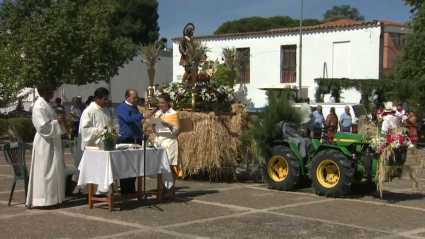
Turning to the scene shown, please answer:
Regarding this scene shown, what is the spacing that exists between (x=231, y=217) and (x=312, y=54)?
25166mm

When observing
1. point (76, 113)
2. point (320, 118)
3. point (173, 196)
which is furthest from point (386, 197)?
point (76, 113)

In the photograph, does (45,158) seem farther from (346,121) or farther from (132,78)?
(132,78)

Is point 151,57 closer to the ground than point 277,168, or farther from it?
farther from it

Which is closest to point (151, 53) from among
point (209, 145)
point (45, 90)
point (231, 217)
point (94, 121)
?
point (209, 145)

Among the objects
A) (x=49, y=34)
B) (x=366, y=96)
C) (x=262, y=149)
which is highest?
(x=49, y=34)

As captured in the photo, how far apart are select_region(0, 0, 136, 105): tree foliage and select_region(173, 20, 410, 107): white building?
4363 millimetres

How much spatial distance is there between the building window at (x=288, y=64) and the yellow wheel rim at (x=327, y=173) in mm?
23286

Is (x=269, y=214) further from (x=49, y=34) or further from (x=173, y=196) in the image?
(x=49, y=34)

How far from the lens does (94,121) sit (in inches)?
375

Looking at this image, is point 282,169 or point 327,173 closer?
point 327,173

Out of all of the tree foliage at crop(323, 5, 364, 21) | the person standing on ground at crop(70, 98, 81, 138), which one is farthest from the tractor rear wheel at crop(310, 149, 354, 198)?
the tree foliage at crop(323, 5, 364, 21)

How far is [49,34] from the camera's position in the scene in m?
26.5

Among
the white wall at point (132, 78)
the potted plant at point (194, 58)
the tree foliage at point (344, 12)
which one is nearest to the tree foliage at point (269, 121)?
the potted plant at point (194, 58)

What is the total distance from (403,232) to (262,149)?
4.13 meters
